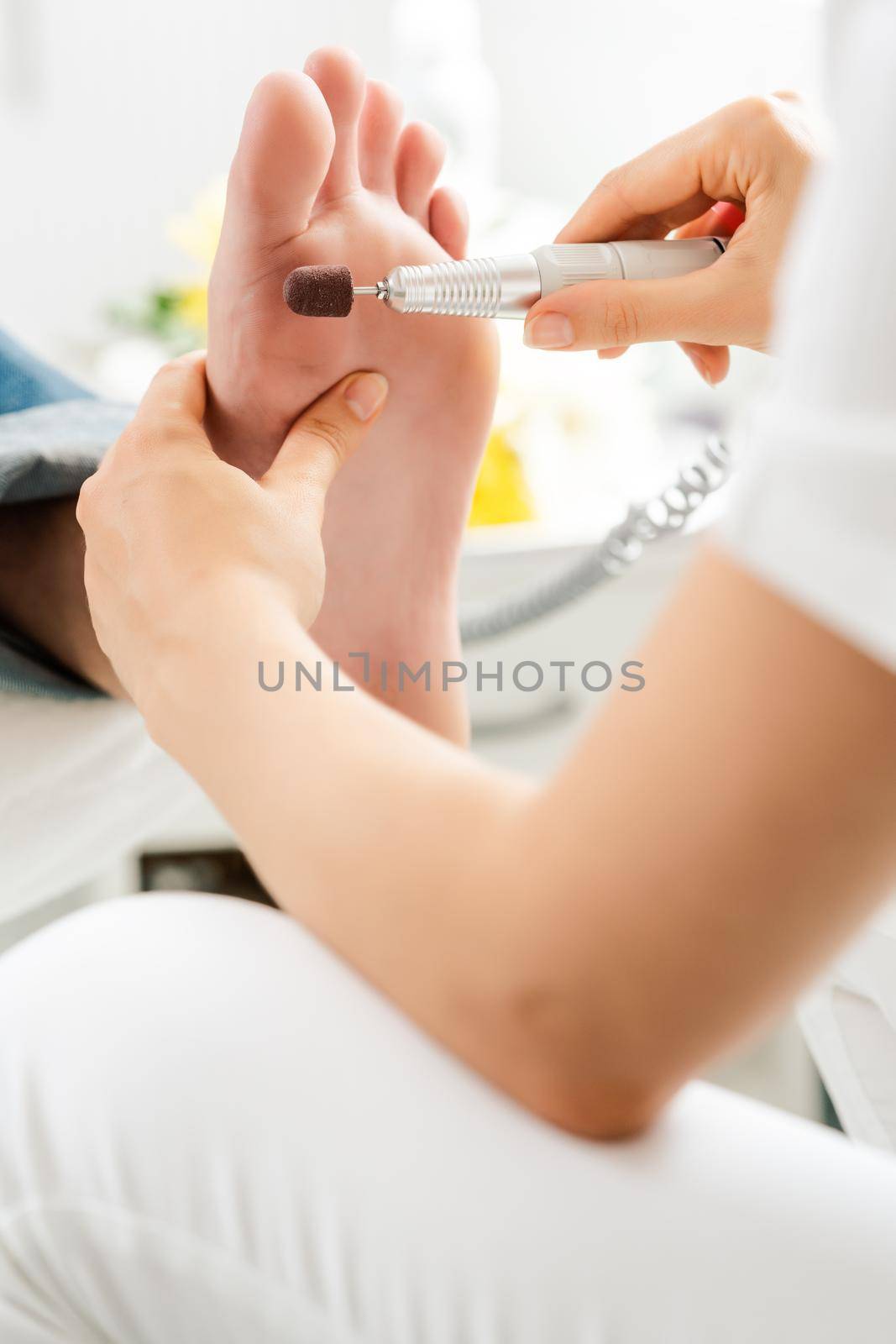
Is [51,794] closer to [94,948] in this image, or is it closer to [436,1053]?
[94,948]

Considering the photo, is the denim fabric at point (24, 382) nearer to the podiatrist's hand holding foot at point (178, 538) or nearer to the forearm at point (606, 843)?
the podiatrist's hand holding foot at point (178, 538)

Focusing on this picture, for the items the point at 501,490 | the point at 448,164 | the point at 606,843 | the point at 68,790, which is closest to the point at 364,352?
the point at 68,790

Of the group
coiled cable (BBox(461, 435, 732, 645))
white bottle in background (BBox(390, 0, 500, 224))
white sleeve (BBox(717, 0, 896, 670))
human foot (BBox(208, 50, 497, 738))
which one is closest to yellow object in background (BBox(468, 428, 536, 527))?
coiled cable (BBox(461, 435, 732, 645))

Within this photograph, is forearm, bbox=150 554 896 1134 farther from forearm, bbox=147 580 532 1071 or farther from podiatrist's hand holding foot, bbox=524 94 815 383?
podiatrist's hand holding foot, bbox=524 94 815 383

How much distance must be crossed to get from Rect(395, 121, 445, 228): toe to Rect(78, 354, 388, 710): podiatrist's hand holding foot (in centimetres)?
20

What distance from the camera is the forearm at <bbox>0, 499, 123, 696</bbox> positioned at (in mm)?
638

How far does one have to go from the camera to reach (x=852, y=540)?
0.27 m

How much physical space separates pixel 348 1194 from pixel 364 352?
0.40 metres

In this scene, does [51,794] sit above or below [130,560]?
below

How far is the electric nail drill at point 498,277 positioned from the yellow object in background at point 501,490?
0.62 metres

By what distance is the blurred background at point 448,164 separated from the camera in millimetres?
1248

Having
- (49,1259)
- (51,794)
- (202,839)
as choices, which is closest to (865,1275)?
(49,1259)

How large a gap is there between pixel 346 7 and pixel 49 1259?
4.64ft

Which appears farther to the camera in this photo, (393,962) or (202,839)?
(202,839)
